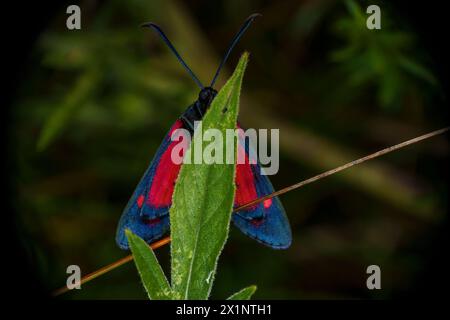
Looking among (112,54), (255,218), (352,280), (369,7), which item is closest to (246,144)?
(255,218)

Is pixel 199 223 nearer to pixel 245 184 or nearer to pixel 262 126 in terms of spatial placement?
pixel 245 184

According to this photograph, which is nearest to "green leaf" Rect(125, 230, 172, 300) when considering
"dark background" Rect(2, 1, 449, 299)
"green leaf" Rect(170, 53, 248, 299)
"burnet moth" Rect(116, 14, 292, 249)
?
"green leaf" Rect(170, 53, 248, 299)

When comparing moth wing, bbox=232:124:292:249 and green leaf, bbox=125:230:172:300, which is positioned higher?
moth wing, bbox=232:124:292:249

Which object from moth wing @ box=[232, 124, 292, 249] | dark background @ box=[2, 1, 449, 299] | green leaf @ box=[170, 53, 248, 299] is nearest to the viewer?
green leaf @ box=[170, 53, 248, 299]

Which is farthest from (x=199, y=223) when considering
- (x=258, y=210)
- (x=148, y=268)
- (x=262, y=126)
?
(x=262, y=126)

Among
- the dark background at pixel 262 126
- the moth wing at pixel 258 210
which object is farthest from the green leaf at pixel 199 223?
the dark background at pixel 262 126

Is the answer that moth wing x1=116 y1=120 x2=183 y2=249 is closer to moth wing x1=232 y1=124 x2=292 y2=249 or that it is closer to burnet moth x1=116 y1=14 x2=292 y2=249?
burnet moth x1=116 y1=14 x2=292 y2=249

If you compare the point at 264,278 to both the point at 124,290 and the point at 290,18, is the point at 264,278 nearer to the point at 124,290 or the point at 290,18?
the point at 124,290
